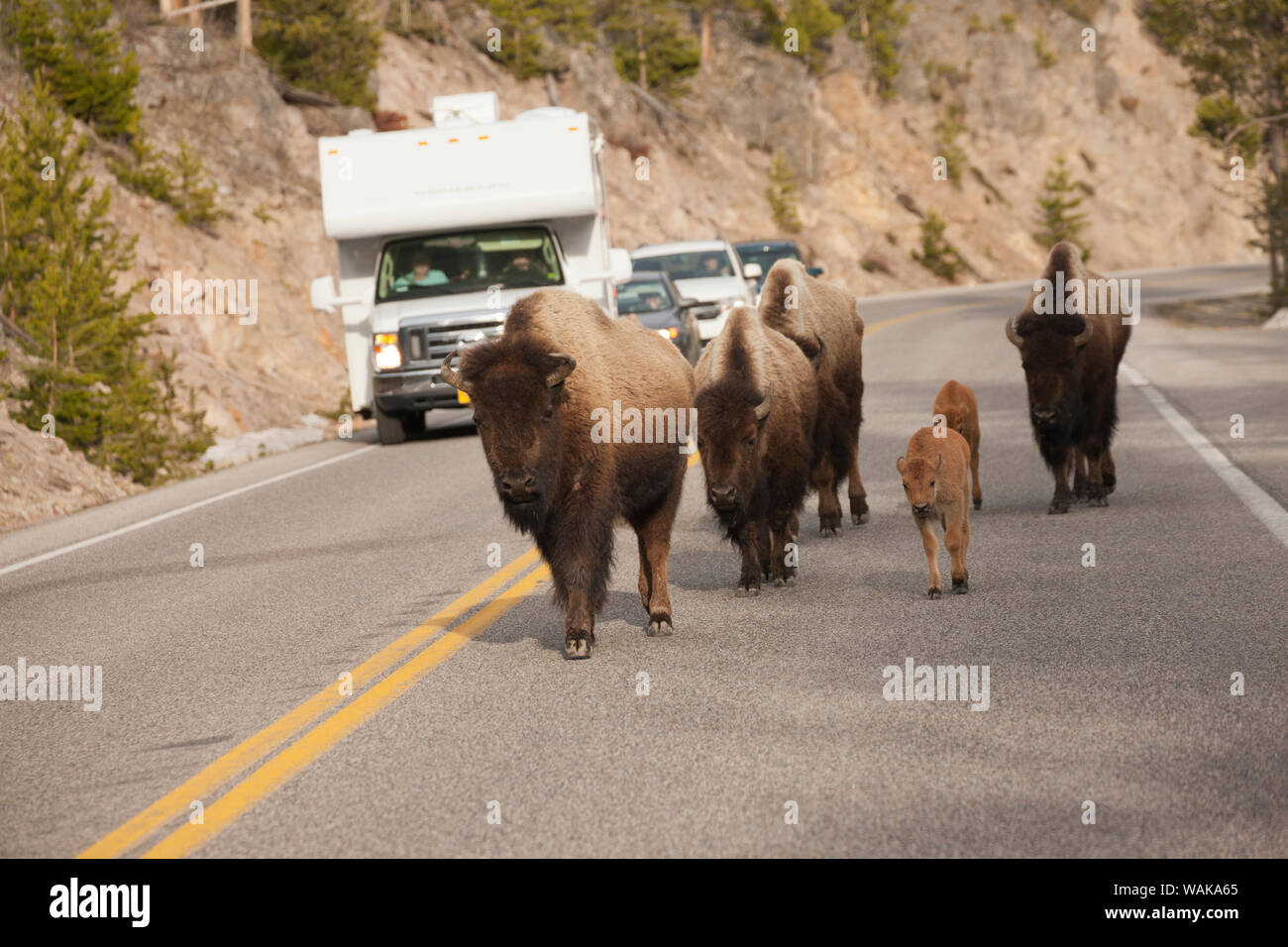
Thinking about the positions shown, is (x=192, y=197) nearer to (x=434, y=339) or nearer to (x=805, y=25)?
(x=434, y=339)

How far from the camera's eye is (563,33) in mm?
65250

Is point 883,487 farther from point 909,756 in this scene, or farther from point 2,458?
point 2,458

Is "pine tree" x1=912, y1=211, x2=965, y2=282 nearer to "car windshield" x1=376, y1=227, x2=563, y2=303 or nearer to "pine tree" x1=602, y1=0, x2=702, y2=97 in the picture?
"pine tree" x1=602, y1=0, x2=702, y2=97

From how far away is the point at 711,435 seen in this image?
7.99 metres

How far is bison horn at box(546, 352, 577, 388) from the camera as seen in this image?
691cm

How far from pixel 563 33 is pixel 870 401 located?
49441 mm

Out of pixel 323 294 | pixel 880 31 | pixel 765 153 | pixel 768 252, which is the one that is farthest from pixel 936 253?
pixel 323 294

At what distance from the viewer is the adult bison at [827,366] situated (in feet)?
33.5

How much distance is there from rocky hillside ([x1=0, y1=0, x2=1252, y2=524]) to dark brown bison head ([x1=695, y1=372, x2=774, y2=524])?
16.0m

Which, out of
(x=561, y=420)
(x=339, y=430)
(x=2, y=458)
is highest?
(x=561, y=420)

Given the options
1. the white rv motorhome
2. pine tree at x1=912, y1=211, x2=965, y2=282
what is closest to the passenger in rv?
the white rv motorhome

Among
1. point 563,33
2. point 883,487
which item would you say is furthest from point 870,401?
point 563,33

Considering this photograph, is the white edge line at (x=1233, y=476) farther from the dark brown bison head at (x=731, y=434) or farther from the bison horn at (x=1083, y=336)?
the dark brown bison head at (x=731, y=434)

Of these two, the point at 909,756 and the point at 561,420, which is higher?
the point at 561,420
